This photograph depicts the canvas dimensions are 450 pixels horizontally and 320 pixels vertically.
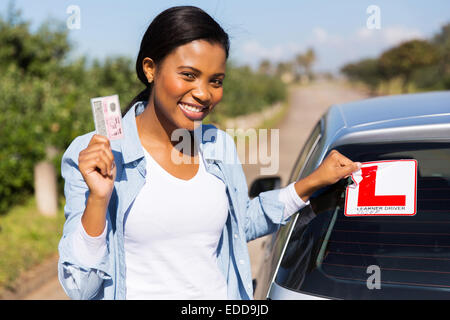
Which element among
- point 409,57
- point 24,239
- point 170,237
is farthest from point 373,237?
point 409,57

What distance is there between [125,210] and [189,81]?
50 centimetres

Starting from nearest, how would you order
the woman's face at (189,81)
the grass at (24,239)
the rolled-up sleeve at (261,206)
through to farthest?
the woman's face at (189,81)
the rolled-up sleeve at (261,206)
the grass at (24,239)

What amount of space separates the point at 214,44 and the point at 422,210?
94 cm

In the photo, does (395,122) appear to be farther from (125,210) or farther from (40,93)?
(40,93)

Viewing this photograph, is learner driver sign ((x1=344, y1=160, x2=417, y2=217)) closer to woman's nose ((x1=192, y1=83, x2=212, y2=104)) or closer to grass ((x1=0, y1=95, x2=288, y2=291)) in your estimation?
woman's nose ((x1=192, y1=83, x2=212, y2=104))

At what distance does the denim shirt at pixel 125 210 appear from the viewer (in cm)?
151

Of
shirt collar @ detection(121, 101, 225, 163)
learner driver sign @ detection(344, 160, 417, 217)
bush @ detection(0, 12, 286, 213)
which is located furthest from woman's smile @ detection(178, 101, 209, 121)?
bush @ detection(0, 12, 286, 213)

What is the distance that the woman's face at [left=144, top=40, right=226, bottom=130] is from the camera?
5.55ft

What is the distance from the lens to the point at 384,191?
177 cm

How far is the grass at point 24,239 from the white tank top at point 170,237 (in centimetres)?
292

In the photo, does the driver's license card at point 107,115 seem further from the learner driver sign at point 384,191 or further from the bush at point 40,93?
the bush at point 40,93

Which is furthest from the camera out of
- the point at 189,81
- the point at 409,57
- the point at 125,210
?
the point at 409,57

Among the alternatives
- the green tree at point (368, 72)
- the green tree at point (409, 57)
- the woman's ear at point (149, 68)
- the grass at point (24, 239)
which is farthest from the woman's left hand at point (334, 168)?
the green tree at point (368, 72)

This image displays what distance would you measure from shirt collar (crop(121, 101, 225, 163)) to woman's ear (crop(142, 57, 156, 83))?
0.15m
